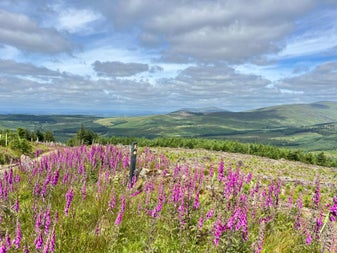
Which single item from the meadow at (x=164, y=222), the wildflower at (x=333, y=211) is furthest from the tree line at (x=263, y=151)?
the wildflower at (x=333, y=211)

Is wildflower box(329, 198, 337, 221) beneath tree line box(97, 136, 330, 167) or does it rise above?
above

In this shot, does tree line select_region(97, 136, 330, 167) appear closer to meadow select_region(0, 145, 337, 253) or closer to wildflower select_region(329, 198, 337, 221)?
meadow select_region(0, 145, 337, 253)

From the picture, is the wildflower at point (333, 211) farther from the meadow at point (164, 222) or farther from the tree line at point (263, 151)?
the tree line at point (263, 151)

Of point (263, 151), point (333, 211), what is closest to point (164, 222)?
point (333, 211)

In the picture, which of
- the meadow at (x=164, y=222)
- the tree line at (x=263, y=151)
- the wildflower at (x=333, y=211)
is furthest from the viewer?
the tree line at (x=263, y=151)

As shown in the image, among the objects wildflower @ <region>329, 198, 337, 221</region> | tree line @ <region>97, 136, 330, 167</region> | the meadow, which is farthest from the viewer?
tree line @ <region>97, 136, 330, 167</region>

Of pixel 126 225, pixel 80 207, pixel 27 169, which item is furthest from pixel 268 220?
pixel 27 169

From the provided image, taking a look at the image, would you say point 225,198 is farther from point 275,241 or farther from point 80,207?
point 80,207

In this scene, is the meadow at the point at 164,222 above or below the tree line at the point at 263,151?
above

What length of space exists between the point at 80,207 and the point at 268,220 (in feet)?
17.1

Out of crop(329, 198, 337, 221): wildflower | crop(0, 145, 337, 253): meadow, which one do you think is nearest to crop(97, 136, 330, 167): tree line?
crop(0, 145, 337, 253): meadow

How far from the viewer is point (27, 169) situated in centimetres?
1196

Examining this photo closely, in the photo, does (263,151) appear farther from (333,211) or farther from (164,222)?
(333,211)

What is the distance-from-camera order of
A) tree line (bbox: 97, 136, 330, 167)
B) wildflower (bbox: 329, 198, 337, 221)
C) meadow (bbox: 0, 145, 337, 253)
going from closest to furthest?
meadow (bbox: 0, 145, 337, 253) → wildflower (bbox: 329, 198, 337, 221) → tree line (bbox: 97, 136, 330, 167)
